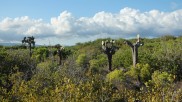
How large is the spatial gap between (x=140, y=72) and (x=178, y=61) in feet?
37.4

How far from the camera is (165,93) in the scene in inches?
1057

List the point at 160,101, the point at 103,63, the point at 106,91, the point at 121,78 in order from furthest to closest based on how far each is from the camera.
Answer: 1. the point at 103,63
2. the point at 121,78
3. the point at 106,91
4. the point at 160,101

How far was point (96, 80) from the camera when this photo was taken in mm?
46062

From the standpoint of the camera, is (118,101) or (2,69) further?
(2,69)

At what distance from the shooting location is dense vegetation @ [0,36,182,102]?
89.1ft

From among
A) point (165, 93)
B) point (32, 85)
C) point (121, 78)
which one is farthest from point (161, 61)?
point (165, 93)

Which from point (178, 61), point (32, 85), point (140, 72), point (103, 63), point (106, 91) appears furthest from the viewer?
point (103, 63)

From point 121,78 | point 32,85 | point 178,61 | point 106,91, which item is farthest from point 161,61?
point 32,85

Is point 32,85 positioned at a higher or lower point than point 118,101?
higher

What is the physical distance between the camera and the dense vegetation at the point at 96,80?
2716cm

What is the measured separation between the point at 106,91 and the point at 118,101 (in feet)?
6.40

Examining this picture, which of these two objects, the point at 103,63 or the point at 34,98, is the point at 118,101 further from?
the point at 103,63

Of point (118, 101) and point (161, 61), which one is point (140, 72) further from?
point (118, 101)

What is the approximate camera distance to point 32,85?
34.7m
